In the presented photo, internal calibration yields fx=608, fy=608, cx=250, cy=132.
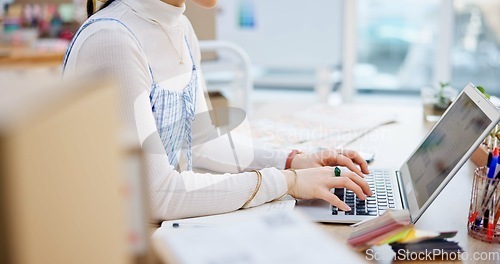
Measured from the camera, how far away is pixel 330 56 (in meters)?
4.27

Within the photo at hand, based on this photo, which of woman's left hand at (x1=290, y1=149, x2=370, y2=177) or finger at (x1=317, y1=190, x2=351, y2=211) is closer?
finger at (x1=317, y1=190, x2=351, y2=211)

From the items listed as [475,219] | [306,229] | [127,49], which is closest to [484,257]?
[475,219]

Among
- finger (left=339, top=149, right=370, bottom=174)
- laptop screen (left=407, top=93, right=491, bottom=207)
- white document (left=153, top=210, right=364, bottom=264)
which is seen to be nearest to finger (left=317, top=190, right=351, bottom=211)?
laptop screen (left=407, top=93, right=491, bottom=207)

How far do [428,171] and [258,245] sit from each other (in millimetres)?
645

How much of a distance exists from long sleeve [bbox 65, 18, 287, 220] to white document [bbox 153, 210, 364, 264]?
1.46 ft

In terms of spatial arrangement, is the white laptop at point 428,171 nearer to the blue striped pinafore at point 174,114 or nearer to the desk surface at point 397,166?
the desk surface at point 397,166

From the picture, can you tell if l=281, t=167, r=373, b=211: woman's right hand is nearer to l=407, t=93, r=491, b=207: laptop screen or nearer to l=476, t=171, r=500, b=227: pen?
l=407, t=93, r=491, b=207: laptop screen

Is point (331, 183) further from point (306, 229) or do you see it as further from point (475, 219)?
point (306, 229)

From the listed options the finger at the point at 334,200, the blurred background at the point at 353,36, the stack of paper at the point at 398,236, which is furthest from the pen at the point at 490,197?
the blurred background at the point at 353,36

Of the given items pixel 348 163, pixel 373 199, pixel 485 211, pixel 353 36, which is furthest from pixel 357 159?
pixel 353 36

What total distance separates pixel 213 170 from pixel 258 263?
0.89 metres

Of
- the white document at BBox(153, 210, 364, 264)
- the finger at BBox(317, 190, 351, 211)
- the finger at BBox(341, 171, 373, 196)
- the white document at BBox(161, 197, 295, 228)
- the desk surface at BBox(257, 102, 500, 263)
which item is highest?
the white document at BBox(153, 210, 364, 264)

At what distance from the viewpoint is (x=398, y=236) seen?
2.73ft

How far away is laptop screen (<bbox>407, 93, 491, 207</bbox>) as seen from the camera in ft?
3.31
